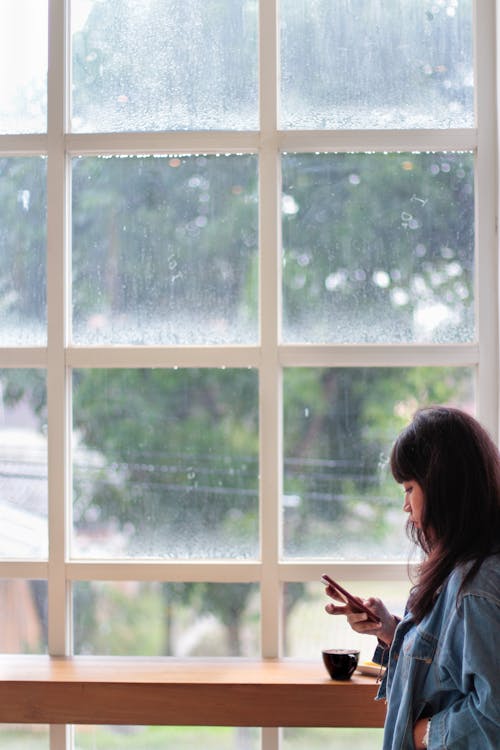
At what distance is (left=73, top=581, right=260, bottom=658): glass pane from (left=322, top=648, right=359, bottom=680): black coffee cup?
12.9 inches

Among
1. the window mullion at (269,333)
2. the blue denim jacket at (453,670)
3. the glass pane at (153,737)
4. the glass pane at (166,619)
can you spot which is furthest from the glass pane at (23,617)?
the blue denim jacket at (453,670)

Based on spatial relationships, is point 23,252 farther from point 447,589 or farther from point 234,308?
point 447,589

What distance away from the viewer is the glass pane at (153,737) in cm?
301

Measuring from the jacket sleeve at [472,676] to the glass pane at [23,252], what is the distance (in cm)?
170

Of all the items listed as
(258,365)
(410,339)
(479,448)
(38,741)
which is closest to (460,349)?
(410,339)

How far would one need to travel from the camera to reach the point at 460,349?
2.97 metres

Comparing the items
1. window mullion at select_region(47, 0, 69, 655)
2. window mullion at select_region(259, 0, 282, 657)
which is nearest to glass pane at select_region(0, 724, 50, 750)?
window mullion at select_region(47, 0, 69, 655)

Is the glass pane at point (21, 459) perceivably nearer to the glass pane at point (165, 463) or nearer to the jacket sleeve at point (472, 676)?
Result: the glass pane at point (165, 463)

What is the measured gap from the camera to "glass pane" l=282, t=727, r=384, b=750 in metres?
2.96

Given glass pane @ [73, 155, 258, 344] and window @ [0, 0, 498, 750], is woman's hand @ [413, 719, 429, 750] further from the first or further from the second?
glass pane @ [73, 155, 258, 344]

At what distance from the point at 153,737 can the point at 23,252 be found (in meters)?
1.56

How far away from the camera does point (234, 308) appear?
3.04 m

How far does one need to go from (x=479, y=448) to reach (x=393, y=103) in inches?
56.6

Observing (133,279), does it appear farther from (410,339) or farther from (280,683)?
(280,683)
